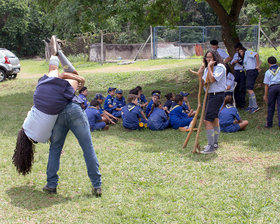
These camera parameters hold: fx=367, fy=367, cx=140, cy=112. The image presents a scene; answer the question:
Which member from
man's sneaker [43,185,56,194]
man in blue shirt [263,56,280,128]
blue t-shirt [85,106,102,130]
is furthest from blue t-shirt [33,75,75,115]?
man in blue shirt [263,56,280,128]

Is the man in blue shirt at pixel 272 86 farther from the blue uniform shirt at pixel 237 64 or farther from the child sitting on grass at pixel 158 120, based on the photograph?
the child sitting on grass at pixel 158 120

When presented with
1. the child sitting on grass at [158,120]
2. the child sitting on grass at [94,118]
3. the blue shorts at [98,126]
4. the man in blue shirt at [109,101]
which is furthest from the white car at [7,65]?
the child sitting on grass at [158,120]

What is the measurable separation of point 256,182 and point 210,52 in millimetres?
2440

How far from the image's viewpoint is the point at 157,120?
905 cm

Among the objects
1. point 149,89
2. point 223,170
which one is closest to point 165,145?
point 223,170

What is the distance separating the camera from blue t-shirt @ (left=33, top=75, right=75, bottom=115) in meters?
4.60

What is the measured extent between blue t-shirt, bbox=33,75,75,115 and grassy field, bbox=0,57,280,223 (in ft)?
4.19

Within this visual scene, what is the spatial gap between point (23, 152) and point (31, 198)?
657mm

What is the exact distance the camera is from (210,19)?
3353cm

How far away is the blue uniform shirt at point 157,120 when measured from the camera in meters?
9.05

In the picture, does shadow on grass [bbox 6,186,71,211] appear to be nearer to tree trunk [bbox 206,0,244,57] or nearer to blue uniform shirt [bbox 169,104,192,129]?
blue uniform shirt [bbox 169,104,192,129]

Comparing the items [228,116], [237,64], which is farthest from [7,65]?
[228,116]

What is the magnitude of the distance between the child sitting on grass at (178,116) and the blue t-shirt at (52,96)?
478 centimetres

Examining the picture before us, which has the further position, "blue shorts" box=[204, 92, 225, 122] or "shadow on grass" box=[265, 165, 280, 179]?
"blue shorts" box=[204, 92, 225, 122]
